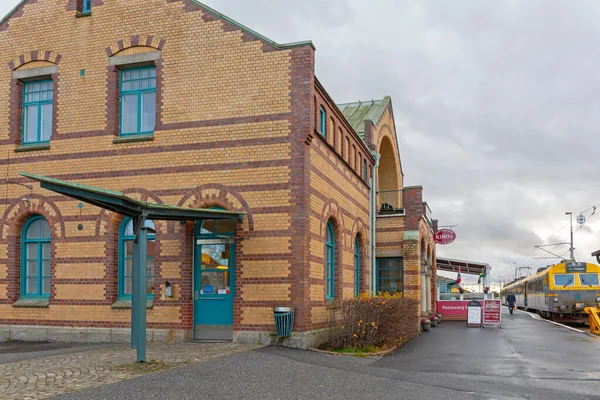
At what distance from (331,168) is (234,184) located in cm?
359

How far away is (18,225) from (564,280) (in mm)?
25368

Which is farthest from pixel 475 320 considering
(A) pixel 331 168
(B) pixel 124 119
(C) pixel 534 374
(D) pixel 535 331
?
(B) pixel 124 119

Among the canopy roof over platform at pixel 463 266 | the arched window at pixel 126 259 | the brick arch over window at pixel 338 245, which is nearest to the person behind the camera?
the arched window at pixel 126 259

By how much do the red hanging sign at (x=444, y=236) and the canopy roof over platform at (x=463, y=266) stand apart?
25.6 ft

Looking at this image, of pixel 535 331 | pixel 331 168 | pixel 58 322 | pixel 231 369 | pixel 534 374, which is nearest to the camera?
pixel 231 369

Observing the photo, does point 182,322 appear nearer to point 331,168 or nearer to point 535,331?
point 331,168

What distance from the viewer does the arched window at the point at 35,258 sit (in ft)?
56.0

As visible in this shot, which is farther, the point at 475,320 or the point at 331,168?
the point at 475,320

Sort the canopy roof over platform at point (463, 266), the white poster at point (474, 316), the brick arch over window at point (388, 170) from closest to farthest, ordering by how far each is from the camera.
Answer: the white poster at point (474, 316) < the brick arch over window at point (388, 170) < the canopy roof over platform at point (463, 266)

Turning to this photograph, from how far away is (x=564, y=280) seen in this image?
105 feet

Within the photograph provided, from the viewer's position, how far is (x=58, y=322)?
16.4 metres

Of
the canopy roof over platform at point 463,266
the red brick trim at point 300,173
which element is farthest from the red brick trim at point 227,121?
the canopy roof over platform at point 463,266

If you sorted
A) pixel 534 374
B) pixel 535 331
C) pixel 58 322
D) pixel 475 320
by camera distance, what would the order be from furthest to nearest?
pixel 475 320 → pixel 535 331 → pixel 58 322 → pixel 534 374

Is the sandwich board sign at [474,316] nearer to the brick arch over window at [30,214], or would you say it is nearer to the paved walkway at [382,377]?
the paved walkway at [382,377]
